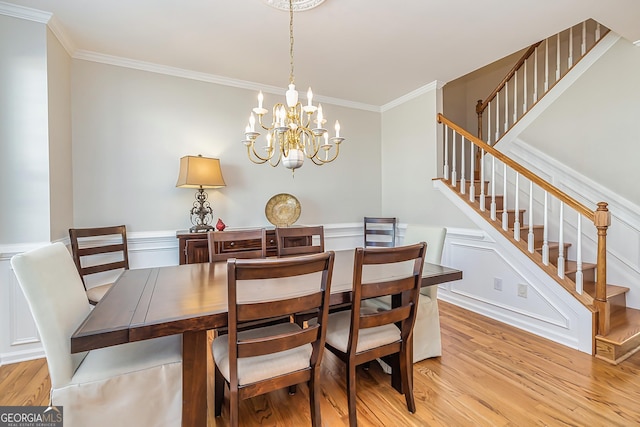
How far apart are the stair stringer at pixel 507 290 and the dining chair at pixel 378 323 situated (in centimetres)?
162

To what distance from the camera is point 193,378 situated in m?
1.31

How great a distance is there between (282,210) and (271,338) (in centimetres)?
240

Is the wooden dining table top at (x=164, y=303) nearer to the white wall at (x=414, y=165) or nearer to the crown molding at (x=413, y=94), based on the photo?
the white wall at (x=414, y=165)

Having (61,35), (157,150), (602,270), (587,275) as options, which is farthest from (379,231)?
(61,35)

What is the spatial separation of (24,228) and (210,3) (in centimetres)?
211

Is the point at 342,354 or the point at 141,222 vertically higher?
the point at 141,222

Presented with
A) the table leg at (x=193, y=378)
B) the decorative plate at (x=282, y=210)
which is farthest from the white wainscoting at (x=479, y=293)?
the table leg at (x=193, y=378)

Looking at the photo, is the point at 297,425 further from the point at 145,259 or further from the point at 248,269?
the point at 145,259

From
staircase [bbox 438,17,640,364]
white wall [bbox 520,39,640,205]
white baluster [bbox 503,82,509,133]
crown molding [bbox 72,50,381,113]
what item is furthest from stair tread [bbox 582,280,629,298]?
crown molding [bbox 72,50,381,113]

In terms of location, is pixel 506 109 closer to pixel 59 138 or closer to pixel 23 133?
pixel 59 138

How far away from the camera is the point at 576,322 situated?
2383 millimetres

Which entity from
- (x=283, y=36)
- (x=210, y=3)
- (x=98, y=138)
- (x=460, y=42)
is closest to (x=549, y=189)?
(x=460, y=42)

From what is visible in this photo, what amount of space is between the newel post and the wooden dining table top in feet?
4.17

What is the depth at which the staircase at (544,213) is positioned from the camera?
226 cm
